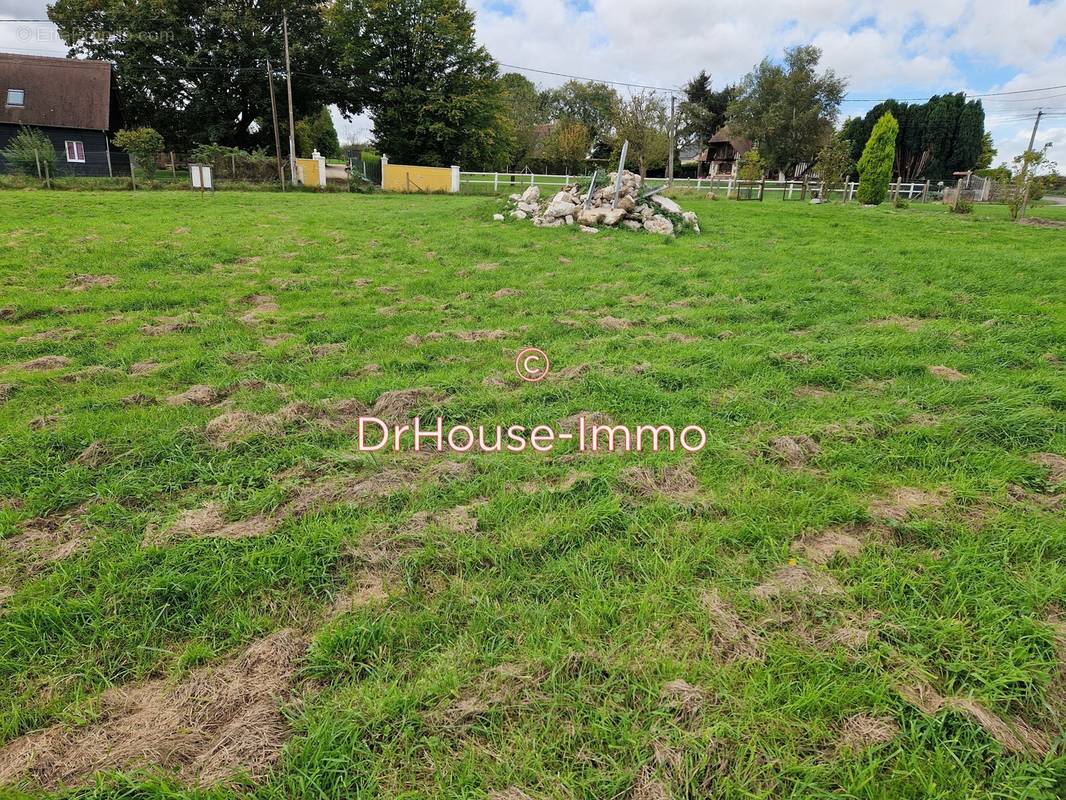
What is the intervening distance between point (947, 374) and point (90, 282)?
31.6 ft

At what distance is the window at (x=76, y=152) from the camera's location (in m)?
28.0

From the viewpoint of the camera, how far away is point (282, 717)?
1789 millimetres

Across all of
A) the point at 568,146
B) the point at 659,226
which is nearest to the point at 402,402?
the point at 659,226

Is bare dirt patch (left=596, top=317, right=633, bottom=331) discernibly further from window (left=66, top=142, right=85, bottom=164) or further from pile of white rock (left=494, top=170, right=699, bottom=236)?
window (left=66, top=142, right=85, bottom=164)

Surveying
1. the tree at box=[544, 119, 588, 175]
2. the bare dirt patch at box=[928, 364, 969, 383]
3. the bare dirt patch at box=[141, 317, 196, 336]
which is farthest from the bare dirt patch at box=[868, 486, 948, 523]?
the tree at box=[544, 119, 588, 175]

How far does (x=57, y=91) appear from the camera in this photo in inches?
1115

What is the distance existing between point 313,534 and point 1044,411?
4.73 m

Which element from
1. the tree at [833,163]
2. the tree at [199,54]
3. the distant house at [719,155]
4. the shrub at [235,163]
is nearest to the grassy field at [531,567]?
the tree at [833,163]

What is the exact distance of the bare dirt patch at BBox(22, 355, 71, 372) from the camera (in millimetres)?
4445

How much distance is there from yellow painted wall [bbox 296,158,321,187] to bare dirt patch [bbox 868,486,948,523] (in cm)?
2908

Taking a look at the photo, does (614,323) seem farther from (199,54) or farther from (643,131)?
(199,54)

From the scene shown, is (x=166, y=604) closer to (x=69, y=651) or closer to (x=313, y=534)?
(x=69, y=651)

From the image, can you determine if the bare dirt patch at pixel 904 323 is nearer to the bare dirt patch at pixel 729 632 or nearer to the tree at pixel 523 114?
the bare dirt patch at pixel 729 632

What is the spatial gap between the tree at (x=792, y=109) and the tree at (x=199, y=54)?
985 inches
